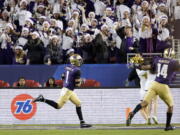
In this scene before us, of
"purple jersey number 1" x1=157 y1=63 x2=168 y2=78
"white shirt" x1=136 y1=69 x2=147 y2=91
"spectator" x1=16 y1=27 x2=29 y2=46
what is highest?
"spectator" x1=16 y1=27 x2=29 y2=46

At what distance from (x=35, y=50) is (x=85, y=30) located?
6.79 feet

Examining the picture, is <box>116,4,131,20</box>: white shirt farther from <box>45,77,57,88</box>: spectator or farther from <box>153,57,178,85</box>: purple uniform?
<box>153,57,178,85</box>: purple uniform

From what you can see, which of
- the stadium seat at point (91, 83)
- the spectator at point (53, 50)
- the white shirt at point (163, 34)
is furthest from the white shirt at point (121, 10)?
the stadium seat at point (91, 83)

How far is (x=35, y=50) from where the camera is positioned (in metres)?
26.7

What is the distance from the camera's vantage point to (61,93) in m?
23.4

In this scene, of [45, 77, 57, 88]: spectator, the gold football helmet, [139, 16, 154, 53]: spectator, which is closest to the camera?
the gold football helmet

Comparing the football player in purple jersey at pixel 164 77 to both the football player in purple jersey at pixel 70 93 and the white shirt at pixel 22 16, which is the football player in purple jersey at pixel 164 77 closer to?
the football player in purple jersey at pixel 70 93

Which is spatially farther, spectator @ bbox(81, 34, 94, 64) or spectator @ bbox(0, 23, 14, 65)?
spectator @ bbox(0, 23, 14, 65)

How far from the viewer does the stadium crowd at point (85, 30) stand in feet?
87.9

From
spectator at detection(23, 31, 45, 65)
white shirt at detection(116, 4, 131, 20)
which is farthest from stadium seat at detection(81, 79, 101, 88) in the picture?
white shirt at detection(116, 4, 131, 20)

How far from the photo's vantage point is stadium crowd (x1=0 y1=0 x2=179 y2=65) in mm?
26781

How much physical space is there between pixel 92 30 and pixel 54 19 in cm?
173

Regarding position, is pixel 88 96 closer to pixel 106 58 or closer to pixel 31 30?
pixel 106 58

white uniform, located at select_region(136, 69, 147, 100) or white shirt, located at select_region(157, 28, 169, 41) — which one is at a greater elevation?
white shirt, located at select_region(157, 28, 169, 41)
